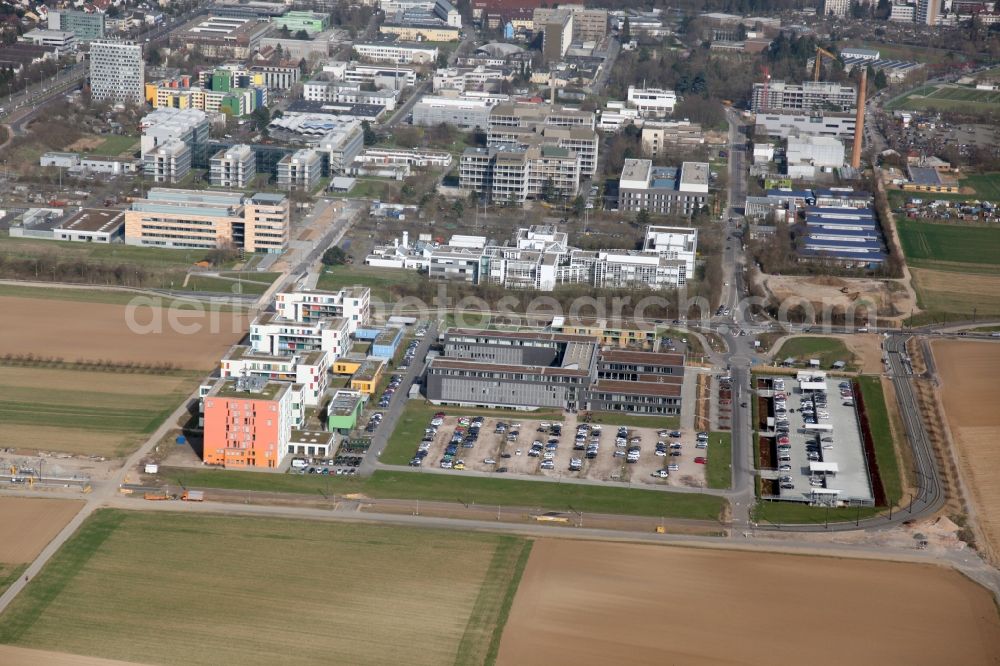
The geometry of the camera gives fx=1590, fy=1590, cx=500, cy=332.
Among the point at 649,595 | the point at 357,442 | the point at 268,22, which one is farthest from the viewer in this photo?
the point at 268,22

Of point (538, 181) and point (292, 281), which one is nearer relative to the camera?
point (292, 281)

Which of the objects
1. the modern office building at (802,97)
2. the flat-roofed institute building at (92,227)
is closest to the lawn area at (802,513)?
the flat-roofed institute building at (92,227)

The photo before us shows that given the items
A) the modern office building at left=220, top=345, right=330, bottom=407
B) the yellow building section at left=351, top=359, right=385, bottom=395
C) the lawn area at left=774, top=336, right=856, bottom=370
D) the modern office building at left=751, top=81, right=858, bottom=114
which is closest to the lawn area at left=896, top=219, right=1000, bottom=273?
the lawn area at left=774, top=336, right=856, bottom=370

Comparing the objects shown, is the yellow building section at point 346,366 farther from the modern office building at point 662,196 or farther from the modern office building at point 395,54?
the modern office building at point 395,54

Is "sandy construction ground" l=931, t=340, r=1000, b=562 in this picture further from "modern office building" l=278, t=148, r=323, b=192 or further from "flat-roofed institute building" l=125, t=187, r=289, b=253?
"modern office building" l=278, t=148, r=323, b=192

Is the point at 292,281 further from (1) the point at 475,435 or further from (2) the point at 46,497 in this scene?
(2) the point at 46,497

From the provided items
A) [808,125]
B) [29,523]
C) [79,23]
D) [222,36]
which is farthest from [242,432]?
[79,23]

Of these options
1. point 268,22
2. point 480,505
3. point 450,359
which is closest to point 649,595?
point 480,505
